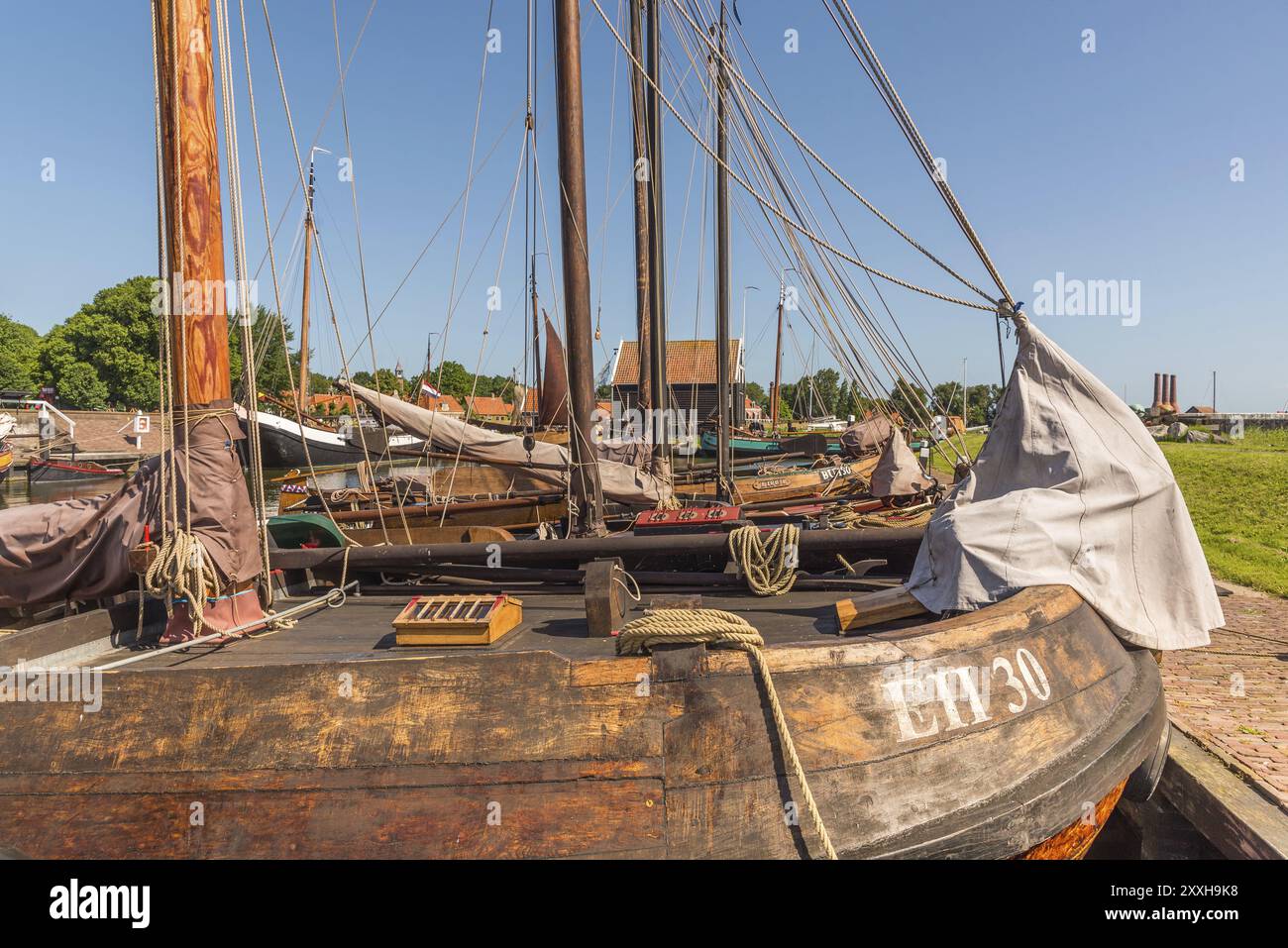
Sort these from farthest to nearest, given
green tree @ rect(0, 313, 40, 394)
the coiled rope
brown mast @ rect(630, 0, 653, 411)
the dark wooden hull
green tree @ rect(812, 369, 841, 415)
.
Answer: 1. green tree @ rect(812, 369, 841, 415)
2. green tree @ rect(0, 313, 40, 394)
3. the dark wooden hull
4. brown mast @ rect(630, 0, 653, 411)
5. the coiled rope

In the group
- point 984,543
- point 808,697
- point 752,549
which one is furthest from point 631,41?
point 808,697

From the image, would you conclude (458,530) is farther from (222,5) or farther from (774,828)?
(774,828)

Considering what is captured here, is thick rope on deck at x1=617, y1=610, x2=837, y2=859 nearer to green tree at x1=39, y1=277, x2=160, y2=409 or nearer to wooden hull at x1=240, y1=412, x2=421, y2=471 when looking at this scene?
wooden hull at x1=240, y1=412, x2=421, y2=471

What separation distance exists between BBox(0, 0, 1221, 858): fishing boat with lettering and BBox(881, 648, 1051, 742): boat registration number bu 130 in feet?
0.03

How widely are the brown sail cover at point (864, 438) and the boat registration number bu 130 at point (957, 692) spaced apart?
15642 millimetres

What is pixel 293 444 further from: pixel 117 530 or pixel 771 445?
pixel 117 530

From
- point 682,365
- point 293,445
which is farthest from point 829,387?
point 293,445

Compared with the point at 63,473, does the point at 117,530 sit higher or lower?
higher

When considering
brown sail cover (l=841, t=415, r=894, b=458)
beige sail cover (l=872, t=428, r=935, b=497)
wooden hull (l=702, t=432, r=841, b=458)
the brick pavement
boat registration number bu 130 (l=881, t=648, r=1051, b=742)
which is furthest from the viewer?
wooden hull (l=702, t=432, r=841, b=458)

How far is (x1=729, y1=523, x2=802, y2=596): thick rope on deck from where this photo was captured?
184 inches

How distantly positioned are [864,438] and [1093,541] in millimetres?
15364

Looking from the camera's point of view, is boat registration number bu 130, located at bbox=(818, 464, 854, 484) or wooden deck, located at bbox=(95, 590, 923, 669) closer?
wooden deck, located at bbox=(95, 590, 923, 669)

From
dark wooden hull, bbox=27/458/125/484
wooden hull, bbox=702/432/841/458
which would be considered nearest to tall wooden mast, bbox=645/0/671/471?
wooden hull, bbox=702/432/841/458

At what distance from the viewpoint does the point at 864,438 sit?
18672 millimetres
